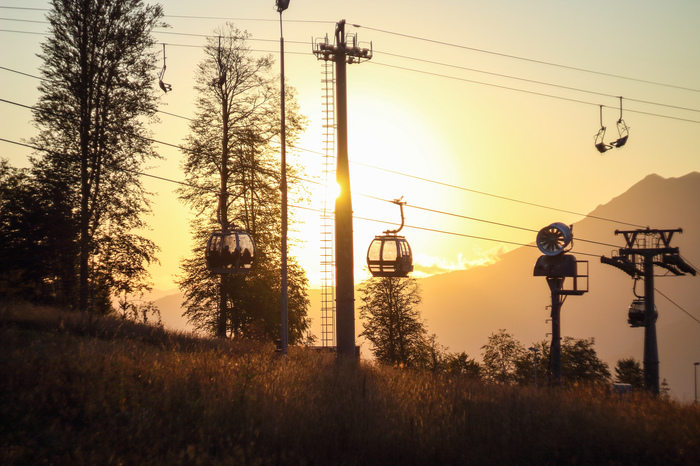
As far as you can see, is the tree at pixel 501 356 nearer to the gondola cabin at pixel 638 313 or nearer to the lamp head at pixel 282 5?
the gondola cabin at pixel 638 313

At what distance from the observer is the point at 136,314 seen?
25297 mm

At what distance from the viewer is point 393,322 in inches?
2260

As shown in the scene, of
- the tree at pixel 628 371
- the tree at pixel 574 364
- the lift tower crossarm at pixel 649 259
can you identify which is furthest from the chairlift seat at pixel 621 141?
the tree at pixel 628 371

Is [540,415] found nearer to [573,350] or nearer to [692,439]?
[692,439]

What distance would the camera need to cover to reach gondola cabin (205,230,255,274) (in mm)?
21359

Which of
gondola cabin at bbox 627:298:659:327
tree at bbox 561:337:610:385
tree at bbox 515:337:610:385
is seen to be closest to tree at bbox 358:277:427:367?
gondola cabin at bbox 627:298:659:327

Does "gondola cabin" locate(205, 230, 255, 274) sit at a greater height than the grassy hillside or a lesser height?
greater

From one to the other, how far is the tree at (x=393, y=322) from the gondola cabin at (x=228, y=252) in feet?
115

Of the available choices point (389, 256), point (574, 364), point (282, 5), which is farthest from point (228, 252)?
point (574, 364)

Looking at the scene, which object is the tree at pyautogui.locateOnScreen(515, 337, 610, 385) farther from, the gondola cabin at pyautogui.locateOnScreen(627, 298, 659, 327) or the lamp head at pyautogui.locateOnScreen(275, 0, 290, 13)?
the lamp head at pyautogui.locateOnScreen(275, 0, 290, 13)

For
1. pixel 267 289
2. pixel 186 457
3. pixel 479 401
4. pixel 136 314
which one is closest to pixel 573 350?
pixel 267 289

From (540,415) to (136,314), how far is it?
17.7 m

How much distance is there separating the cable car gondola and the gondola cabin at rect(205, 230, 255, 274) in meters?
4.32

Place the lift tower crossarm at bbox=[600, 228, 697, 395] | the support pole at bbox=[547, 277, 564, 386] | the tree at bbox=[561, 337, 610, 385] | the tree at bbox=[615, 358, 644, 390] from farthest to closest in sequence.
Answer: the tree at bbox=[615, 358, 644, 390] → the tree at bbox=[561, 337, 610, 385] → the lift tower crossarm at bbox=[600, 228, 697, 395] → the support pole at bbox=[547, 277, 564, 386]
